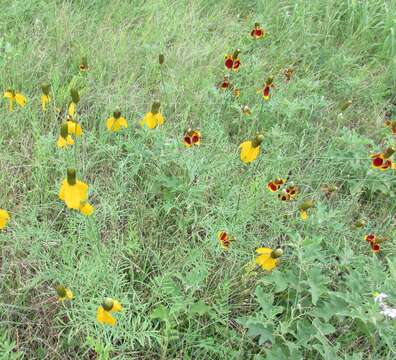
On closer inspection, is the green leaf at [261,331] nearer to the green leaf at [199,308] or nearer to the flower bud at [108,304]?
the green leaf at [199,308]

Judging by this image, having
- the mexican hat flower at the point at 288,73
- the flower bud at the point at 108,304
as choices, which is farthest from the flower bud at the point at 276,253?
the mexican hat flower at the point at 288,73

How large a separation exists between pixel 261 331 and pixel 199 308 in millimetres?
222

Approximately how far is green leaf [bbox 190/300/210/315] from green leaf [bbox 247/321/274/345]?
16cm

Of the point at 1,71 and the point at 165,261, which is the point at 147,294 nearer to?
the point at 165,261

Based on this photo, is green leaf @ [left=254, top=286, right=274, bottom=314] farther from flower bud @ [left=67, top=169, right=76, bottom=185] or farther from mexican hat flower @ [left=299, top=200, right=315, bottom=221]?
flower bud @ [left=67, top=169, right=76, bottom=185]

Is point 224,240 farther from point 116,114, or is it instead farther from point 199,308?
point 116,114

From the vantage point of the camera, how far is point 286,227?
199 centimetres

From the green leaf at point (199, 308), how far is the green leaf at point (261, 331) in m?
0.16

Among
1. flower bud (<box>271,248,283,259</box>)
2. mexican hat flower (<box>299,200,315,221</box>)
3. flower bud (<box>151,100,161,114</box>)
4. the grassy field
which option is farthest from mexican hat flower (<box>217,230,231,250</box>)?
flower bud (<box>151,100,161,114</box>)

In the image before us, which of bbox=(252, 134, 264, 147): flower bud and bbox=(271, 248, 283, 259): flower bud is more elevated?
bbox=(252, 134, 264, 147): flower bud

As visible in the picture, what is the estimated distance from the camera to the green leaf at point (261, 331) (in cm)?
153

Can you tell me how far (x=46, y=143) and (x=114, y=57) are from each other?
0.89 metres

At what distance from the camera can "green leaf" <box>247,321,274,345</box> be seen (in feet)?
5.01

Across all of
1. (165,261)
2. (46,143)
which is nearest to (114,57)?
(46,143)
